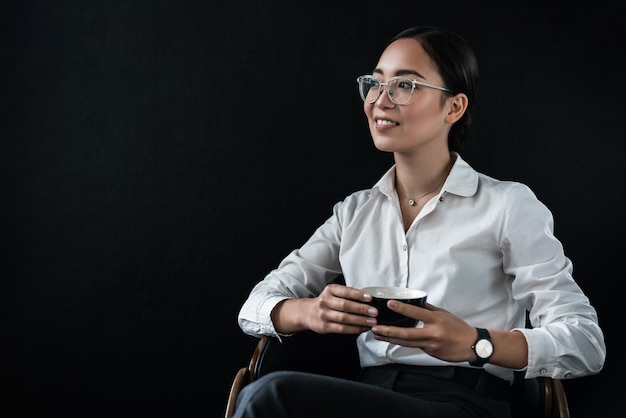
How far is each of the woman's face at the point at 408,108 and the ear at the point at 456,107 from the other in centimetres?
3

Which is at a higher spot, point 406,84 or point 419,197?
point 406,84

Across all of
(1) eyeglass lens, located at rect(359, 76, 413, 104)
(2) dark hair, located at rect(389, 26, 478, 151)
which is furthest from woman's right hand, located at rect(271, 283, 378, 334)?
(2) dark hair, located at rect(389, 26, 478, 151)

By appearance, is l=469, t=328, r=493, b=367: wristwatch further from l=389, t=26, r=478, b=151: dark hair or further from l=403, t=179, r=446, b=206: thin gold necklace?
l=389, t=26, r=478, b=151: dark hair

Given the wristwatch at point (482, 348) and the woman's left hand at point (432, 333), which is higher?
the woman's left hand at point (432, 333)

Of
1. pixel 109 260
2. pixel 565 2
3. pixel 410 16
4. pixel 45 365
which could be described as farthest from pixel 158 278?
pixel 565 2

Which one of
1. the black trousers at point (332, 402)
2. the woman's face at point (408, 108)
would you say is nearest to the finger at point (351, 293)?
the black trousers at point (332, 402)

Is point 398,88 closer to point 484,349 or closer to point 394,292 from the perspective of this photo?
point 394,292

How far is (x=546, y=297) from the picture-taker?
1.72m

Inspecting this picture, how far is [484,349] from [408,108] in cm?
62

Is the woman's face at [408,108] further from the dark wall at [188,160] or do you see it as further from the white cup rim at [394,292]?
the dark wall at [188,160]

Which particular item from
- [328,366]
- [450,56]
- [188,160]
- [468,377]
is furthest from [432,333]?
[188,160]

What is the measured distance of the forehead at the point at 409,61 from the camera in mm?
1884

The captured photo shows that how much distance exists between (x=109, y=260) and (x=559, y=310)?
1.49m

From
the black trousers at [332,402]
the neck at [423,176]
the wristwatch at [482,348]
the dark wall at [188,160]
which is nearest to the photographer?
the black trousers at [332,402]
